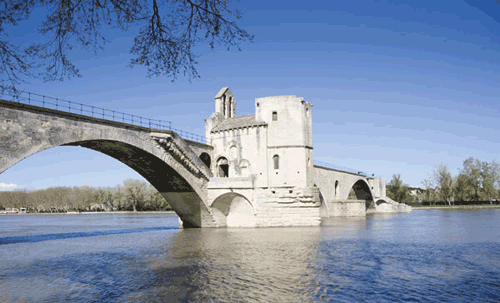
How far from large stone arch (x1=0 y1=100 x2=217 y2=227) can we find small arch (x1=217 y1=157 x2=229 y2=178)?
439cm

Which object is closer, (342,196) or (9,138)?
(9,138)

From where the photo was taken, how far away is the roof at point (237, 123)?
35.2 m

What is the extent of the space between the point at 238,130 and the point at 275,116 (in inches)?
141

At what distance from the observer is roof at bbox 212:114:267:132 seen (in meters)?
35.2

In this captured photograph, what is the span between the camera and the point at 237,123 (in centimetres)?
3672

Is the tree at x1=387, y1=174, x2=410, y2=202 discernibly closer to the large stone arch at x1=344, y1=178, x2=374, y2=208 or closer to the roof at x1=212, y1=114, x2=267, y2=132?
the large stone arch at x1=344, y1=178, x2=374, y2=208

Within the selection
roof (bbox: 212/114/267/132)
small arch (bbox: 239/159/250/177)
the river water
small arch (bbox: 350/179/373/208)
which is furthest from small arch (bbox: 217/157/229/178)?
small arch (bbox: 350/179/373/208)

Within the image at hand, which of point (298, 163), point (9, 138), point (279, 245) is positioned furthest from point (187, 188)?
point (9, 138)

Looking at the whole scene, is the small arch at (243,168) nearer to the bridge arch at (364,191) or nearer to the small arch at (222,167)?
the small arch at (222,167)

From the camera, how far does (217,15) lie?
6.30m

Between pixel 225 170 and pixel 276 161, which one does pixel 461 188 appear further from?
pixel 276 161

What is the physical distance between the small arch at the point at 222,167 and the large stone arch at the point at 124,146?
14.4 feet

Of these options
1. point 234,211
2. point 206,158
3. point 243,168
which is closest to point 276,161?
point 243,168

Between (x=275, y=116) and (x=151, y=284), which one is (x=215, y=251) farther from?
(x=275, y=116)
